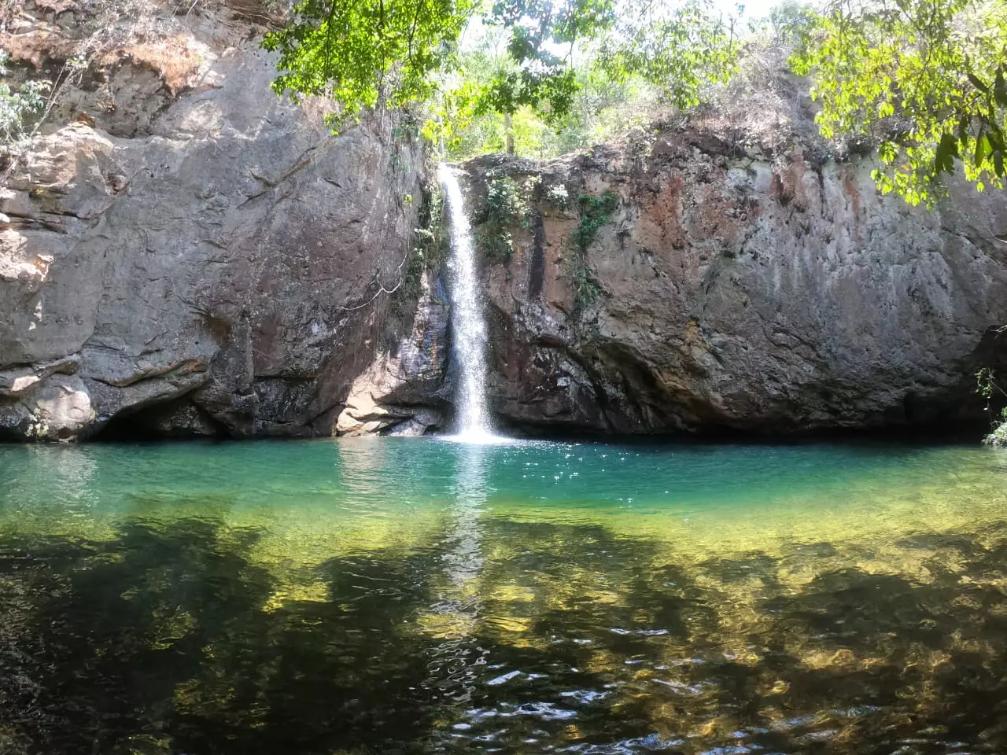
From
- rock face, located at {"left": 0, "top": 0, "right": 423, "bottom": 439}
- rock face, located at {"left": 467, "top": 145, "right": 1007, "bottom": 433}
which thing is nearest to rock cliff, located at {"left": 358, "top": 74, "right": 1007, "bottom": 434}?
rock face, located at {"left": 467, "top": 145, "right": 1007, "bottom": 433}

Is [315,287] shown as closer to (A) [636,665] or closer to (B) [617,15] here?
(B) [617,15]

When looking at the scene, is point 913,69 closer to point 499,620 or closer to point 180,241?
point 499,620

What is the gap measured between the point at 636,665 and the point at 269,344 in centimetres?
1421

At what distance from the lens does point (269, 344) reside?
56.5 feet

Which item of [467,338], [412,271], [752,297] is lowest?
[467,338]

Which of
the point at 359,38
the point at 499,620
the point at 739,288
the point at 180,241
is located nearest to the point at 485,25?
the point at 359,38

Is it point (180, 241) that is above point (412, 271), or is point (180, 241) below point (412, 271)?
above

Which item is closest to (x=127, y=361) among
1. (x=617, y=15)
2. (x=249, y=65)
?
(x=249, y=65)

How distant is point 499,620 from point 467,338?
15.0m

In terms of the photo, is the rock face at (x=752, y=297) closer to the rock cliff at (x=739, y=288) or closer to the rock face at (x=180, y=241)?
the rock cliff at (x=739, y=288)

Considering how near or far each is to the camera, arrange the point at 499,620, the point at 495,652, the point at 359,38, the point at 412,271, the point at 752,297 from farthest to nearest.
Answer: the point at 412,271
the point at 752,297
the point at 359,38
the point at 499,620
the point at 495,652

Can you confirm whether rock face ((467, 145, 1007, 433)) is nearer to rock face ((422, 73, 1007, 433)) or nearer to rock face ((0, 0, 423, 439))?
rock face ((422, 73, 1007, 433))

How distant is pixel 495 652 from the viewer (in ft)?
15.5

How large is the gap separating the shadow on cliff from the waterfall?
12883 mm
